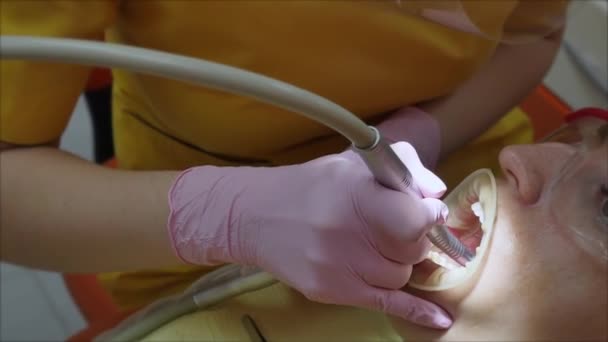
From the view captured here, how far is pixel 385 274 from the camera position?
71 centimetres

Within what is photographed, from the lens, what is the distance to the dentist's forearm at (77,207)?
0.78m

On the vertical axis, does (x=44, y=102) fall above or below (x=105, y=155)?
above

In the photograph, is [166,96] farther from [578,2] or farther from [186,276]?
[578,2]

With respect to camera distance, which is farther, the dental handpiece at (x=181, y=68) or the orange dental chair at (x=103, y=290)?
the orange dental chair at (x=103, y=290)

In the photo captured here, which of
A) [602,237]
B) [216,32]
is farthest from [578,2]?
[216,32]

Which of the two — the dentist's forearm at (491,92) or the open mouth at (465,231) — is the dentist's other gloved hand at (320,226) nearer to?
the open mouth at (465,231)

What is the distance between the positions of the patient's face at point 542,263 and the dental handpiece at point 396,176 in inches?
2.0

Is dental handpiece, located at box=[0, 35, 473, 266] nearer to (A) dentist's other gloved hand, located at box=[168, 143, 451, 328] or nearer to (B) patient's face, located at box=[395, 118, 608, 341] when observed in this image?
(A) dentist's other gloved hand, located at box=[168, 143, 451, 328]

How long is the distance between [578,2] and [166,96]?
970mm

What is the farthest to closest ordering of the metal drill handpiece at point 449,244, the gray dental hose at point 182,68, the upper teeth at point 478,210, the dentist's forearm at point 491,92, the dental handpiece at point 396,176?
the dentist's forearm at point 491,92
the upper teeth at point 478,210
the metal drill handpiece at point 449,244
the dental handpiece at point 396,176
the gray dental hose at point 182,68

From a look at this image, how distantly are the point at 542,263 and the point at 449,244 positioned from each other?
0.13 metres

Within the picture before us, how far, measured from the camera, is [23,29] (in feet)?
2.34

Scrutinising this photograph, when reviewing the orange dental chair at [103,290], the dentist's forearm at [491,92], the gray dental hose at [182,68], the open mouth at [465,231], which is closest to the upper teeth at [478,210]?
the open mouth at [465,231]

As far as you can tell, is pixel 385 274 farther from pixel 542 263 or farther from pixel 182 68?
pixel 182 68
